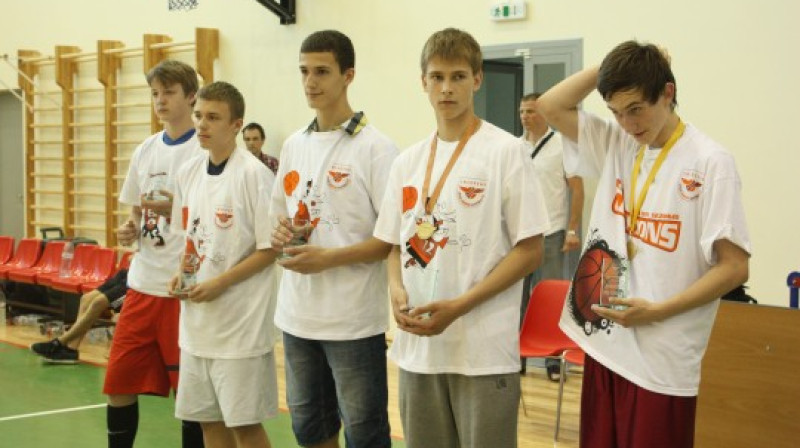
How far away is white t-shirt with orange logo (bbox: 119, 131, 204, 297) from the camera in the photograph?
390cm

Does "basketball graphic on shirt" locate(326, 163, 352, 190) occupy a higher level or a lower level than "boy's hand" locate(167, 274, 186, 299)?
higher

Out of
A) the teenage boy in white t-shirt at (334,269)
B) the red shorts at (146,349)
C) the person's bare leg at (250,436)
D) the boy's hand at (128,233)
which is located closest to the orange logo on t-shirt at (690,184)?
the teenage boy in white t-shirt at (334,269)

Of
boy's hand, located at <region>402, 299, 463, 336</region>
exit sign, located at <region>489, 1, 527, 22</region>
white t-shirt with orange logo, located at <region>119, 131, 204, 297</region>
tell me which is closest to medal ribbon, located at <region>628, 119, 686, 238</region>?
boy's hand, located at <region>402, 299, 463, 336</region>

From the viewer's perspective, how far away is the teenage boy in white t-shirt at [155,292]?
3.91 m

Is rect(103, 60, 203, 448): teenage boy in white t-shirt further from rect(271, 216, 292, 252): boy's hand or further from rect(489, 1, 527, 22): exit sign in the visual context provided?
rect(489, 1, 527, 22): exit sign

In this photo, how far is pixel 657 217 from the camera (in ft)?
8.29

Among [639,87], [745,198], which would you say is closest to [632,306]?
[639,87]

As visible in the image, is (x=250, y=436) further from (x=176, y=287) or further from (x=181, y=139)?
(x=181, y=139)

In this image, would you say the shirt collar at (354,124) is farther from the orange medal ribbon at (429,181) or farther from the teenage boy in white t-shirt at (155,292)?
the teenage boy in white t-shirt at (155,292)

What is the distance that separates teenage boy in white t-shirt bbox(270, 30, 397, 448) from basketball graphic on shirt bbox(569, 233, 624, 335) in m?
0.71

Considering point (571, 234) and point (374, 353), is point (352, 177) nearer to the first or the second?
point (374, 353)

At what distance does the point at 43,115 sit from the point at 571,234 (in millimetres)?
7306

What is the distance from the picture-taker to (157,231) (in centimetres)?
393

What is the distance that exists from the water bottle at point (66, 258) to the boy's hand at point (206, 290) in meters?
5.42
